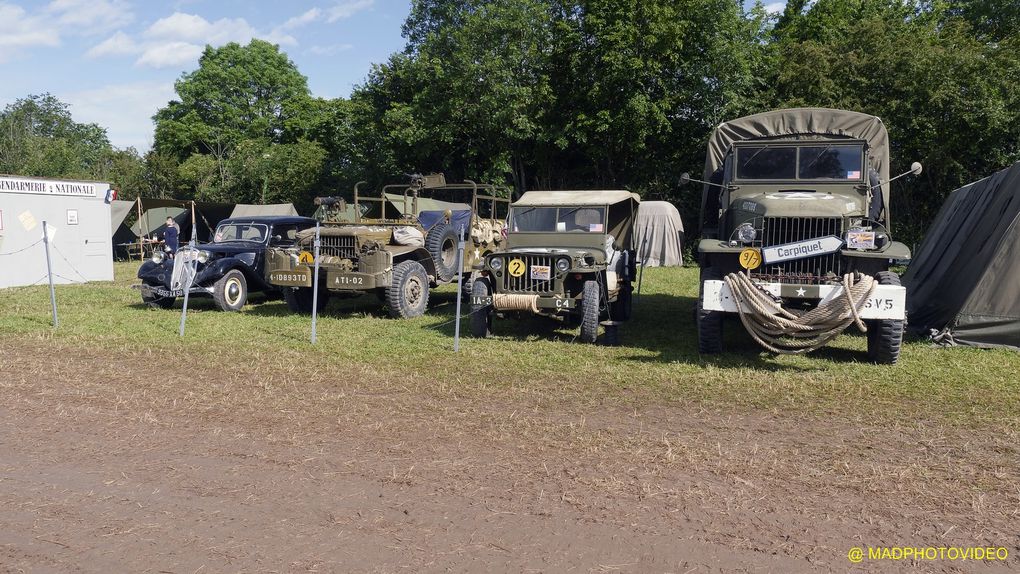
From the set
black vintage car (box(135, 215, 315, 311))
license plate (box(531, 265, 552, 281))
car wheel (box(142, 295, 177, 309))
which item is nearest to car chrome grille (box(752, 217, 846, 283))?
license plate (box(531, 265, 552, 281))

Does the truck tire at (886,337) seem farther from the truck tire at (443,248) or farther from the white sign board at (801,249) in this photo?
the truck tire at (443,248)

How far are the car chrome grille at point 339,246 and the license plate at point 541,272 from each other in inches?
129

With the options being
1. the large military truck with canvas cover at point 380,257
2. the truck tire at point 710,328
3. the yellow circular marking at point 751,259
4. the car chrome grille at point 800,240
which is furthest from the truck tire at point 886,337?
the large military truck with canvas cover at point 380,257

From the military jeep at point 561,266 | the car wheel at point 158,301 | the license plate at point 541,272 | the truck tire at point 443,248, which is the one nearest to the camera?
the military jeep at point 561,266

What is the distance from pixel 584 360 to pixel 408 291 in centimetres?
402

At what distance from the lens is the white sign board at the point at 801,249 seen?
735 cm

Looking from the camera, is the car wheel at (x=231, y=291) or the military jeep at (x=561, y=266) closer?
the military jeep at (x=561, y=266)

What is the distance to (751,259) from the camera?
756 centimetres

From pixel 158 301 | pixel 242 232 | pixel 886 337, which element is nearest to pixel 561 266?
pixel 886 337

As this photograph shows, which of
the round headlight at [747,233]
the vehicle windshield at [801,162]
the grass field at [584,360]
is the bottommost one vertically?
the grass field at [584,360]

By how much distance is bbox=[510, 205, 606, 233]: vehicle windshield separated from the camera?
9.80 meters

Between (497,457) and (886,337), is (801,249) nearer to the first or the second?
(886,337)

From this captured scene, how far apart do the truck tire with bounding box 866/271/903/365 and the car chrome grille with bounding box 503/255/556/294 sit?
3513 mm

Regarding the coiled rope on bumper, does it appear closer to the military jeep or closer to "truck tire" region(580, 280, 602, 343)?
"truck tire" region(580, 280, 602, 343)
